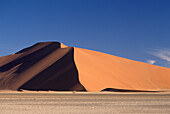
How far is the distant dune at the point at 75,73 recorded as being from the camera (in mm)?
51875

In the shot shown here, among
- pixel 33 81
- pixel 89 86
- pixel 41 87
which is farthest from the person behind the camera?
pixel 33 81

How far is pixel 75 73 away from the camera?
5294 centimetres

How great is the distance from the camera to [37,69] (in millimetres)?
62906

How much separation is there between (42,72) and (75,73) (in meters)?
9.21

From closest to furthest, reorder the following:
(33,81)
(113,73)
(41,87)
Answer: (41,87), (33,81), (113,73)

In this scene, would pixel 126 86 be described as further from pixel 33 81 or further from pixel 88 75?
pixel 33 81

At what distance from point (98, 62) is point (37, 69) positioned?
1228 cm

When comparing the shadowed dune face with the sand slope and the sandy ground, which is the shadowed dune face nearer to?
the sand slope

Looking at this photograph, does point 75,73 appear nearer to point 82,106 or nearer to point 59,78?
point 59,78

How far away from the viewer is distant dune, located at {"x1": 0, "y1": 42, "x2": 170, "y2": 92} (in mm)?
51875

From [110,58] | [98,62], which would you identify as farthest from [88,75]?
[110,58]

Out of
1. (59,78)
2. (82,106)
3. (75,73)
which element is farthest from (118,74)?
(82,106)

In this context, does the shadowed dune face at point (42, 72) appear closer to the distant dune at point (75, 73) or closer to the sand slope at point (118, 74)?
the distant dune at point (75, 73)

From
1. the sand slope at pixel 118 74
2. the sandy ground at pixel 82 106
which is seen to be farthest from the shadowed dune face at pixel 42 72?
the sandy ground at pixel 82 106
